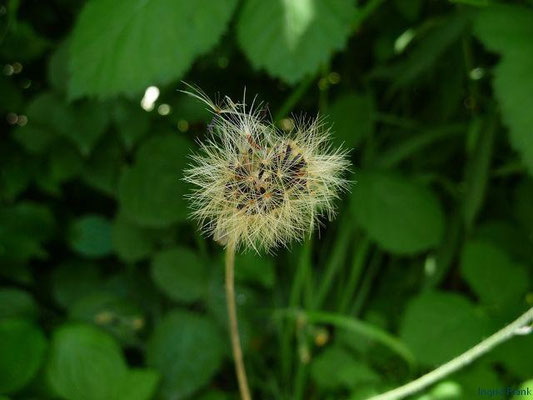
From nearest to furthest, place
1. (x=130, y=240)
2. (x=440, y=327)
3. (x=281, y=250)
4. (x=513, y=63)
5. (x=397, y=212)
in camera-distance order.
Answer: (x=513, y=63) → (x=440, y=327) → (x=397, y=212) → (x=130, y=240) → (x=281, y=250)

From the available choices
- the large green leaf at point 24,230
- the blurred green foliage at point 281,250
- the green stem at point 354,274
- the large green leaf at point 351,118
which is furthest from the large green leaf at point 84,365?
the large green leaf at point 351,118

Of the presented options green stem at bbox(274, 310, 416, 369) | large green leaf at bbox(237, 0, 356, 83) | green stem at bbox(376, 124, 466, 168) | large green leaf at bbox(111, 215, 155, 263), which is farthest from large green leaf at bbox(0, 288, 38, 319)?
green stem at bbox(376, 124, 466, 168)

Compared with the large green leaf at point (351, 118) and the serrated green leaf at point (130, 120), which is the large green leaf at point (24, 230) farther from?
the large green leaf at point (351, 118)

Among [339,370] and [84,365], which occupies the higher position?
[339,370]

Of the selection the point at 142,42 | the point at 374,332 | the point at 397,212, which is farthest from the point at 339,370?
the point at 142,42

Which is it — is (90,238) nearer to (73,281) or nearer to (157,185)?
(73,281)

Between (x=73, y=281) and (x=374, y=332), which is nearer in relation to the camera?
(x=374, y=332)

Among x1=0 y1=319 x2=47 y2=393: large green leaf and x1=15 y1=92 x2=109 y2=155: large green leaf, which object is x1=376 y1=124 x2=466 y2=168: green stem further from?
x1=0 y1=319 x2=47 y2=393: large green leaf
